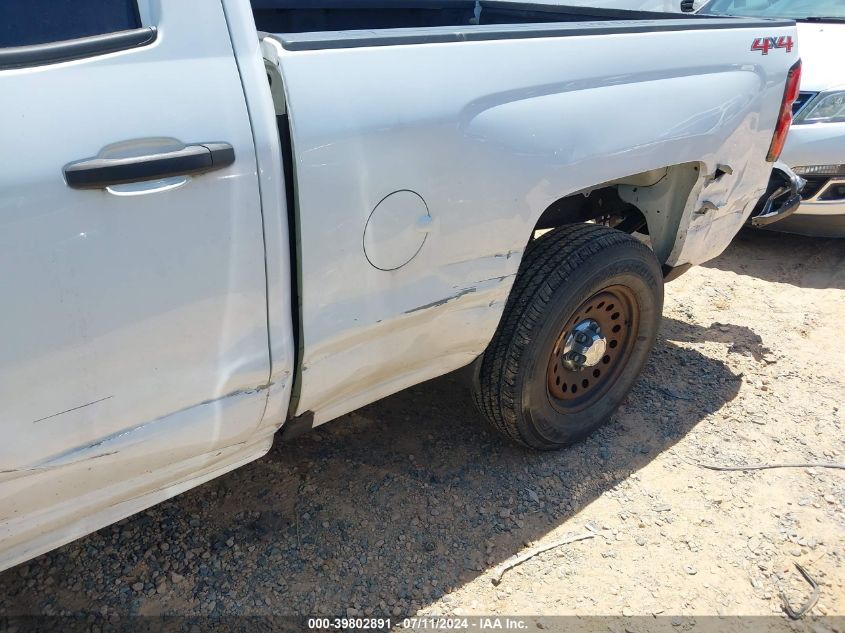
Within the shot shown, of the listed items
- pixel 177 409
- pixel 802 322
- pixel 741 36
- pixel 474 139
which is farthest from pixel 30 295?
pixel 802 322

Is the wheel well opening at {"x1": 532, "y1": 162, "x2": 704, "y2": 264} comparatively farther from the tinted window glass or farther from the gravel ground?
the tinted window glass

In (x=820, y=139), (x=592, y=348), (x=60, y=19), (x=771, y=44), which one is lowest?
(x=592, y=348)

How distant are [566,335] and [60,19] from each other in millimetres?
1881

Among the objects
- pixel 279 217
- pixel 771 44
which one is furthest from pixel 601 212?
pixel 279 217

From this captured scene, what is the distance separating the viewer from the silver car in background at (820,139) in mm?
4637

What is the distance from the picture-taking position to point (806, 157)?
4.68m

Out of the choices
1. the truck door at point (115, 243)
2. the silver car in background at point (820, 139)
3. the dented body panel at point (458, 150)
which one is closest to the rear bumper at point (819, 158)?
the silver car in background at point (820, 139)

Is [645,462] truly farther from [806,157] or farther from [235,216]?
[806,157]

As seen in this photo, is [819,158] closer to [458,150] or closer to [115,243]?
[458,150]

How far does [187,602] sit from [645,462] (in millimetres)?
1734

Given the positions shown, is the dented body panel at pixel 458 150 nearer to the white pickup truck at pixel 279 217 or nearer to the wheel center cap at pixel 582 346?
the white pickup truck at pixel 279 217

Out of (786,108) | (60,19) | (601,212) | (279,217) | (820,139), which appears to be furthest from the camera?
(820,139)

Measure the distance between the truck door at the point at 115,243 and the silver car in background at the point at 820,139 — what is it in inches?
163

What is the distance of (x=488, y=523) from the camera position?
259 cm
